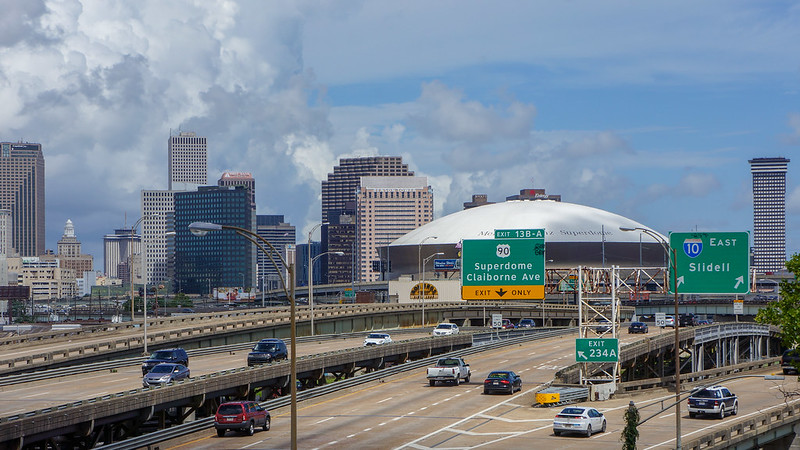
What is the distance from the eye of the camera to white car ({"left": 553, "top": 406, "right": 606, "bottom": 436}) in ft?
174

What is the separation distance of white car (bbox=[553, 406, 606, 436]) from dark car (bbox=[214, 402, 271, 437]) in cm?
1423

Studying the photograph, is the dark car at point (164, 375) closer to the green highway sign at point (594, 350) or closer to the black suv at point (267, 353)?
the black suv at point (267, 353)

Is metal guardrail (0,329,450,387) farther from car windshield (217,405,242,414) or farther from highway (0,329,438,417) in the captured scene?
car windshield (217,405,242,414)

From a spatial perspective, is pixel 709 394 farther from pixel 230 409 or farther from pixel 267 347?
pixel 267 347

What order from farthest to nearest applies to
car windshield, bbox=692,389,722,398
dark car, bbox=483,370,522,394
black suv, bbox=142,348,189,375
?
black suv, bbox=142,348,189,375
dark car, bbox=483,370,522,394
car windshield, bbox=692,389,722,398

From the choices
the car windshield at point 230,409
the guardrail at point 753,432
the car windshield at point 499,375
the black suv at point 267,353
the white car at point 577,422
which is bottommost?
the guardrail at point 753,432

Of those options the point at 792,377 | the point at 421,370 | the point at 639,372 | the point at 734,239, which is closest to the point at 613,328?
the point at 734,239

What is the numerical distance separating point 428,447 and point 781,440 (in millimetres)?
23232

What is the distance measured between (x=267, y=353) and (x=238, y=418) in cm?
2220

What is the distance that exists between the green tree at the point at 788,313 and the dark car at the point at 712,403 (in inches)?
539

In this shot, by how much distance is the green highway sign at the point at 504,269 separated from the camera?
86.2 m

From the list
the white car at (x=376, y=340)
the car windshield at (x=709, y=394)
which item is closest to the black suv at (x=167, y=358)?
the white car at (x=376, y=340)

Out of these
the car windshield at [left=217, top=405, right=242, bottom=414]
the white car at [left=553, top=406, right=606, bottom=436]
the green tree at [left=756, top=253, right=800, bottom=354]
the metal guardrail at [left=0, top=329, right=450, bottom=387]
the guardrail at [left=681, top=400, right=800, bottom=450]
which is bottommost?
the guardrail at [left=681, top=400, right=800, bottom=450]

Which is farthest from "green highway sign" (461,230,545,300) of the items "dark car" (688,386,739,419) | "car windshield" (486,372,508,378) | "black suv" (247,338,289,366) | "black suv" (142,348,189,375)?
"black suv" (142,348,189,375)
